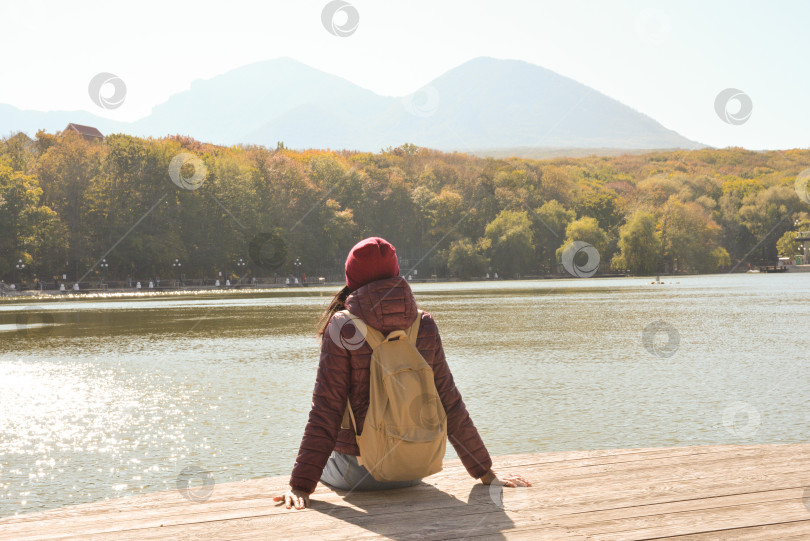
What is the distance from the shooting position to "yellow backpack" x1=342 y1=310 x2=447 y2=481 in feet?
12.5

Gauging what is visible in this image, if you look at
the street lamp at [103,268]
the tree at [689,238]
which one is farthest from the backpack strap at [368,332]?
the tree at [689,238]

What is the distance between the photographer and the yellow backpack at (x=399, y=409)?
150 inches

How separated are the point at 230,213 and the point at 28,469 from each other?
2829 inches

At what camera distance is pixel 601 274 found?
104 metres

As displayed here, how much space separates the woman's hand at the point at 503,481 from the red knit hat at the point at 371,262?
1.25 meters

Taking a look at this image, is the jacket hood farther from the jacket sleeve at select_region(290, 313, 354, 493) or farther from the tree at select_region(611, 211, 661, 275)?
the tree at select_region(611, 211, 661, 275)

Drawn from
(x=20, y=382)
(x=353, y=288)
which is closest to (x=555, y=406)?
(x=353, y=288)

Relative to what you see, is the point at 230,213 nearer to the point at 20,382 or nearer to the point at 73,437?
the point at 20,382

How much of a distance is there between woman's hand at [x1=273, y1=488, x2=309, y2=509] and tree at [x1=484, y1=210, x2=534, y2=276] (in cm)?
9675

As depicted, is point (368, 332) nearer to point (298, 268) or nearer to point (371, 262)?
point (371, 262)

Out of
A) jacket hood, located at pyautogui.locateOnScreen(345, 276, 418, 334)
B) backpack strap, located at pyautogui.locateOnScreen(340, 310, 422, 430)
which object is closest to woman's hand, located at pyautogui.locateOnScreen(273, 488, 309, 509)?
backpack strap, located at pyautogui.locateOnScreen(340, 310, 422, 430)

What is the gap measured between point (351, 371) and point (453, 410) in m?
0.60

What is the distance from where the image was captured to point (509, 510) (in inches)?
157

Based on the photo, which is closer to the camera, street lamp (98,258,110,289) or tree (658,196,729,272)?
street lamp (98,258,110,289)
